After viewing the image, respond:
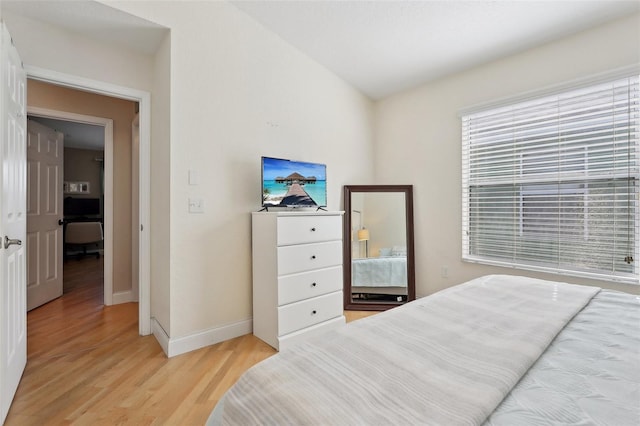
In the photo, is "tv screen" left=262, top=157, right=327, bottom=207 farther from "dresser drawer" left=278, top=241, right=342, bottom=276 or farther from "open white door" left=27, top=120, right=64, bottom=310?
"open white door" left=27, top=120, right=64, bottom=310

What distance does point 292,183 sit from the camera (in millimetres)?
2598

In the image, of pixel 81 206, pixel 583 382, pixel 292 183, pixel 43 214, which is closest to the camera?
pixel 583 382

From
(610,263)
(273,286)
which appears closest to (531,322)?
(273,286)

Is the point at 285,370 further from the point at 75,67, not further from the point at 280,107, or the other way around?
the point at 75,67

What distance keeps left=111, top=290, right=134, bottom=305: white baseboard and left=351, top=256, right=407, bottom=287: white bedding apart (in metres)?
2.42

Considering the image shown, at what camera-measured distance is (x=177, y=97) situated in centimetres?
211

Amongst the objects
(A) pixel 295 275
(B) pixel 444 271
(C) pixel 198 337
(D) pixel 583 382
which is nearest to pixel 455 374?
(D) pixel 583 382

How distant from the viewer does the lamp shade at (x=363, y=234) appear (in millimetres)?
3254

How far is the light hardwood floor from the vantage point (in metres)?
1.48

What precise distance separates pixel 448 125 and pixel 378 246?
1443 mm

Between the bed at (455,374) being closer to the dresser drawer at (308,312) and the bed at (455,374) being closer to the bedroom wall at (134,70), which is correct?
the dresser drawer at (308,312)

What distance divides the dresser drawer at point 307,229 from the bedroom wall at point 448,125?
121cm

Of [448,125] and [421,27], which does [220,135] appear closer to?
[421,27]

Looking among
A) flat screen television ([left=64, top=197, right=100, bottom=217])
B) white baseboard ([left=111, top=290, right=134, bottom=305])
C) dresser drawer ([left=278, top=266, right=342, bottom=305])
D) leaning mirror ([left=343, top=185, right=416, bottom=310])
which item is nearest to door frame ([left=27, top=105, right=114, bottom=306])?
white baseboard ([left=111, top=290, right=134, bottom=305])
